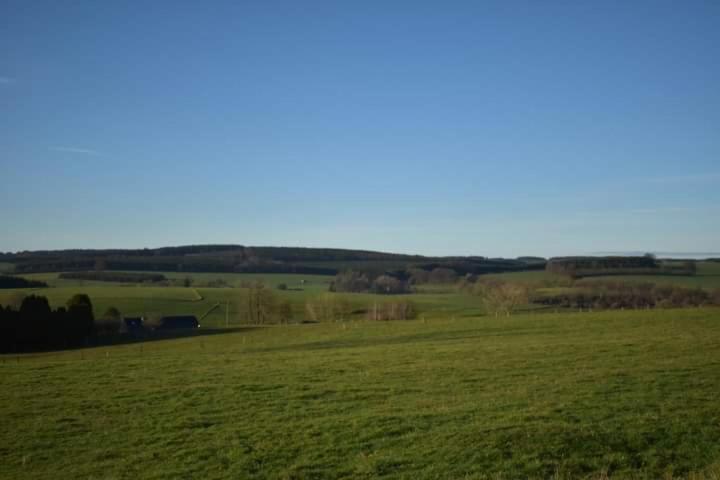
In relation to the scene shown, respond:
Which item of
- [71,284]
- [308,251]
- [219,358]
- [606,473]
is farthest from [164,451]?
[308,251]

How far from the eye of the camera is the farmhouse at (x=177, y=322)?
76.6 metres

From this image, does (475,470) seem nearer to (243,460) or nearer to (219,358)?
(243,460)

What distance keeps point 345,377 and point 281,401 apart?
440 cm

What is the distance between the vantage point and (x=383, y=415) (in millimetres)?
15641

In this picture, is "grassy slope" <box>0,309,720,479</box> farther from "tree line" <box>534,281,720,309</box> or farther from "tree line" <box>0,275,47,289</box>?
"tree line" <box>0,275,47,289</box>

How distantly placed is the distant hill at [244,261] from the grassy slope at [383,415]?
92.2 m

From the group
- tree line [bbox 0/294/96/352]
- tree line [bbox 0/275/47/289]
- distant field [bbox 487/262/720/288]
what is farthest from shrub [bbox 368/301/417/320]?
tree line [bbox 0/275/47/289]

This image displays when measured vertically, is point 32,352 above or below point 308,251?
below

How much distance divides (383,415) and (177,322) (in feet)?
218

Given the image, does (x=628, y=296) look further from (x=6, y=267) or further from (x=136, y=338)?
(x=6, y=267)

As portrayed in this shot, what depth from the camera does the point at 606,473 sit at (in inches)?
428

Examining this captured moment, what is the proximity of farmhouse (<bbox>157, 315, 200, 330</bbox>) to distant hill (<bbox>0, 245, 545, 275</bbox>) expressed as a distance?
5114 centimetres

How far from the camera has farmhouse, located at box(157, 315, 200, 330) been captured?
251 feet

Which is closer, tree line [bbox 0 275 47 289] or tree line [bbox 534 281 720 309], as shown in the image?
tree line [bbox 534 281 720 309]
